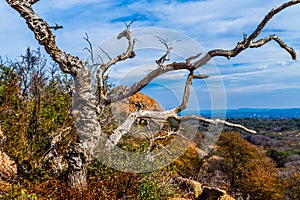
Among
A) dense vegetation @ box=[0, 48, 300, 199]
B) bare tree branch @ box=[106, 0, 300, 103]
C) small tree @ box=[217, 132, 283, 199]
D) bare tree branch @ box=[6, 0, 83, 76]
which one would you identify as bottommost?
small tree @ box=[217, 132, 283, 199]

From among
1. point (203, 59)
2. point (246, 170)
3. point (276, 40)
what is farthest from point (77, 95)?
point (246, 170)

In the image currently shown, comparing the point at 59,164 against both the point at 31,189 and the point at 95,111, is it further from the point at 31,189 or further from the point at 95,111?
the point at 95,111

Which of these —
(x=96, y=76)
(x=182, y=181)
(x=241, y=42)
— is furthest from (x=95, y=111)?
(x=182, y=181)

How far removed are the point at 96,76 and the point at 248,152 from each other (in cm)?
1578

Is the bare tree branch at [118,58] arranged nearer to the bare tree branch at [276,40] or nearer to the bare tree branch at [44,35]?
the bare tree branch at [44,35]

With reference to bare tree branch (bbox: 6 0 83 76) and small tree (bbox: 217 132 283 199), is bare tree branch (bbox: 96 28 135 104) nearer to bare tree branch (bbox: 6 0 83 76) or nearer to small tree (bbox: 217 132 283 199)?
bare tree branch (bbox: 6 0 83 76)

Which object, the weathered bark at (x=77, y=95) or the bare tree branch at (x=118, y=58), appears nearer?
the weathered bark at (x=77, y=95)

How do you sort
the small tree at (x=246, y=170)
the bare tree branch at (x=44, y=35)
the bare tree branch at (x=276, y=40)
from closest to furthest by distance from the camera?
the bare tree branch at (x=44, y=35)
the bare tree branch at (x=276, y=40)
the small tree at (x=246, y=170)

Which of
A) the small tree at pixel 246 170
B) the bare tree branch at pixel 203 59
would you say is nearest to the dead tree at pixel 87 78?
the bare tree branch at pixel 203 59

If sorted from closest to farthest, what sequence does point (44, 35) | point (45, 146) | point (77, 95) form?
point (44, 35) < point (77, 95) < point (45, 146)

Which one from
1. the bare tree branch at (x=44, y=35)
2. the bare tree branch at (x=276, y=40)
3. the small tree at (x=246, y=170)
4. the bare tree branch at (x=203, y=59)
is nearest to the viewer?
the bare tree branch at (x=44, y=35)

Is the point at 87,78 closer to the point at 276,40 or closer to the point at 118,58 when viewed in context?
the point at 118,58

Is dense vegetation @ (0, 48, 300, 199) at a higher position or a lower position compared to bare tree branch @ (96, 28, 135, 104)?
lower

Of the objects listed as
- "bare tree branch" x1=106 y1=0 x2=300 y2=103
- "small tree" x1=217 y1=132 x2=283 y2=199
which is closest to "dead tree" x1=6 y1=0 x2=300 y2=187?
"bare tree branch" x1=106 y1=0 x2=300 y2=103
